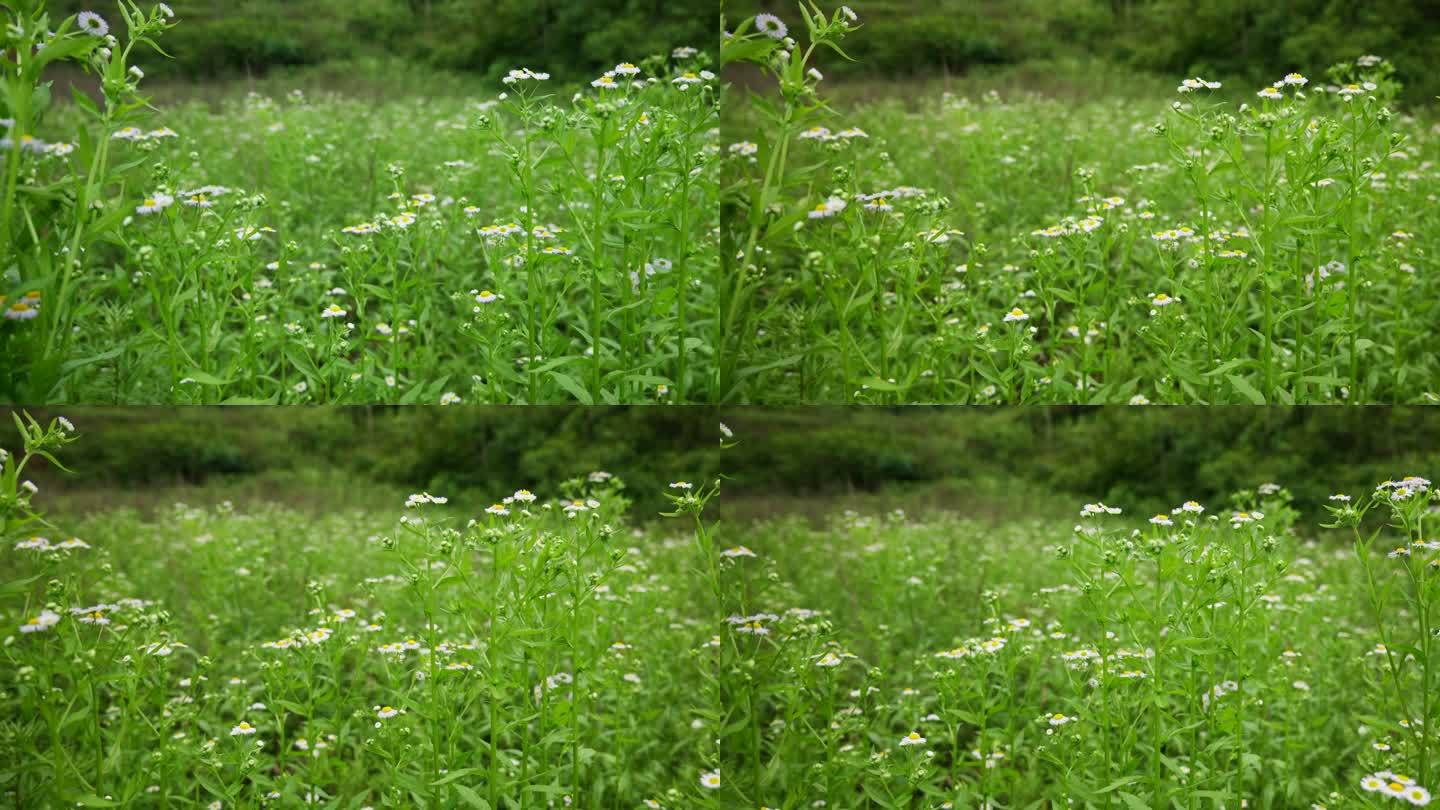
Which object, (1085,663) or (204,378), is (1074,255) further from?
(204,378)

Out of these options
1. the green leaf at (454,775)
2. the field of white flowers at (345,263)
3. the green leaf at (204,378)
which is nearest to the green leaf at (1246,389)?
the field of white flowers at (345,263)

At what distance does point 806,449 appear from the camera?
368cm

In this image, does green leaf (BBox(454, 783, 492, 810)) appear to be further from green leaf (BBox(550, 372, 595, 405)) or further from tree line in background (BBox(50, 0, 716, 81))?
tree line in background (BBox(50, 0, 716, 81))

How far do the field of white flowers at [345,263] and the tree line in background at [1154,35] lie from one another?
0.70 m

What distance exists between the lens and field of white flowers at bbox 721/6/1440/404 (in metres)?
3.29

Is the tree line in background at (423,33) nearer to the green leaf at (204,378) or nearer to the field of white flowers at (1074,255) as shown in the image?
the field of white flowers at (1074,255)

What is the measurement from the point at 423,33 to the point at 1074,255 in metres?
2.30

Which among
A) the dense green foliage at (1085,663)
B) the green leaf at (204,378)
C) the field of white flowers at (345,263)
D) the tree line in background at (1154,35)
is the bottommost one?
the dense green foliage at (1085,663)

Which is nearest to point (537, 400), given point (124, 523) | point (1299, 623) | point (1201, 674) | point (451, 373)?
point (451, 373)

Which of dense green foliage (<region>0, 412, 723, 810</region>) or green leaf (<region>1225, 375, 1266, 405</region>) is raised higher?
green leaf (<region>1225, 375, 1266, 405</region>)

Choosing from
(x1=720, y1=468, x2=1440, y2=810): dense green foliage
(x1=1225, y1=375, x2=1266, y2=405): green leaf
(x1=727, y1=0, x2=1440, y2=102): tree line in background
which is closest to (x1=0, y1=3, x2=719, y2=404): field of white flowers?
(x1=727, y1=0, x2=1440, y2=102): tree line in background

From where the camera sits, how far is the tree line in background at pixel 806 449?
361cm

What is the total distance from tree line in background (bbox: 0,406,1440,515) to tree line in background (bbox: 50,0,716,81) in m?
1.21

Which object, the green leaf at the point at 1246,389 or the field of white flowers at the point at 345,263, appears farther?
the green leaf at the point at 1246,389
